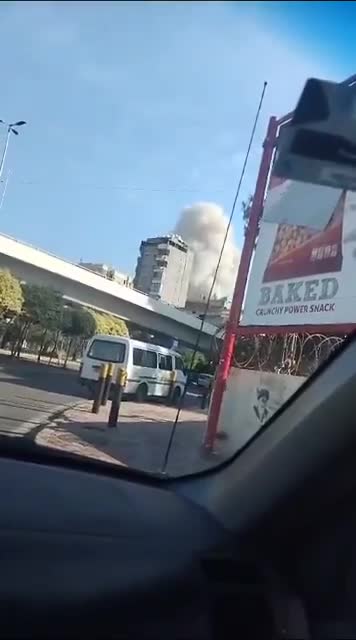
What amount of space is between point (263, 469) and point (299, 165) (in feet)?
3.58

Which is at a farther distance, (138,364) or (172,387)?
(138,364)

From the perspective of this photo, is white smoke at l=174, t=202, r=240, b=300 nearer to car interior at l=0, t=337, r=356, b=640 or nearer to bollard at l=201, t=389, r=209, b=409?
bollard at l=201, t=389, r=209, b=409

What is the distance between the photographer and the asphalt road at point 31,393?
2.69 meters

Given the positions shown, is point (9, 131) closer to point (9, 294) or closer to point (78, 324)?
point (9, 294)

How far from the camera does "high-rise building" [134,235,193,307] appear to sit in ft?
8.81

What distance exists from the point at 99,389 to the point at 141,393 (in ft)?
0.69

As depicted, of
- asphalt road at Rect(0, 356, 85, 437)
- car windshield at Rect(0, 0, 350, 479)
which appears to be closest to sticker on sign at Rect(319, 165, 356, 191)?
car windshield at Rect(0, 0, 350, 479)

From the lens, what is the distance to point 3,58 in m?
2.29

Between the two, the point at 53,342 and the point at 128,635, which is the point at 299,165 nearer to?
the point at 53,342

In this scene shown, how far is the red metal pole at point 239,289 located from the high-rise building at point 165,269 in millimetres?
351

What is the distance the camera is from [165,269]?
2.75 metres

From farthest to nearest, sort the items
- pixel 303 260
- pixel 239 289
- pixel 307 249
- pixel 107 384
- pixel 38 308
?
pixel 303 260, pixel 307 249, pixel 239 289, pixel 107 384, pixel 38 308

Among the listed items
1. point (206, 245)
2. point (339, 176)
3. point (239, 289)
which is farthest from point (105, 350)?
point (339, 176)

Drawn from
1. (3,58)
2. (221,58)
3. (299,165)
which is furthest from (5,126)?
(299,165)
